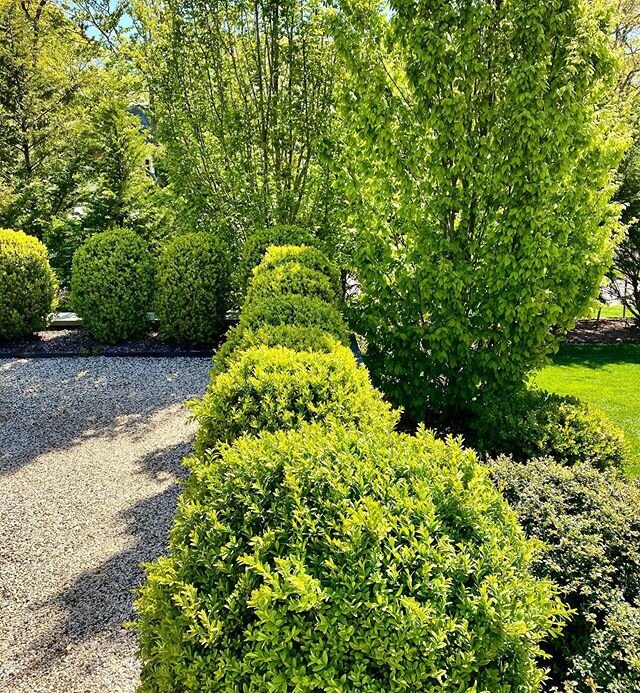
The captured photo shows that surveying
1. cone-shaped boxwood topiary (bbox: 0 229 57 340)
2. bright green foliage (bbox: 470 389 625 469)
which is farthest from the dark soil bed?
bright green foliage (bbox: 470 389 625 469)

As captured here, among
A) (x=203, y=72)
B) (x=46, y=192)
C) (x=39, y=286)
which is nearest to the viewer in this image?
(x=203, y=72)

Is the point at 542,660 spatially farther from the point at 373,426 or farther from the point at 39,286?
the point at 39,286

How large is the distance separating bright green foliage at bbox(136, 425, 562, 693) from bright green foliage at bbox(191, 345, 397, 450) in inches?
20.0

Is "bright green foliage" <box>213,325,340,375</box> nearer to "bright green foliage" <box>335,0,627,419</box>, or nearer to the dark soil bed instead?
"bright green foliage" <box>335,0,627,419</box>

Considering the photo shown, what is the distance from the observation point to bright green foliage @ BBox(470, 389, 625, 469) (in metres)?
3.83

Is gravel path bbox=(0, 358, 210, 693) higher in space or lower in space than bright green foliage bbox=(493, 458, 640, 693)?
lower

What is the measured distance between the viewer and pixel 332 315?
4.00 meters

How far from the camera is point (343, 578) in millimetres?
1431

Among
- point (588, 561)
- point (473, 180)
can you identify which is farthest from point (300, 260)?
point (588, 561)

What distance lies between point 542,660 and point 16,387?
5.65m

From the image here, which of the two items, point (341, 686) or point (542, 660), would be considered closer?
point (341, 686)

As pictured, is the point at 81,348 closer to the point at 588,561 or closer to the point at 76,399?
the point at 76,399

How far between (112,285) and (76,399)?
1808 mm

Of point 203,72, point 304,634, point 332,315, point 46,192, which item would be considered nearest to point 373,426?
point 304,634
